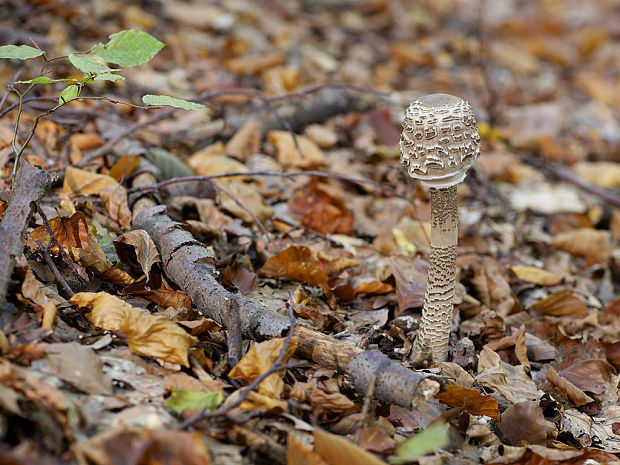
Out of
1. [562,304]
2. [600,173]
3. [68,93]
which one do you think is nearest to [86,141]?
[68,93]

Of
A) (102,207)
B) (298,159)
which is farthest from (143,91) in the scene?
(102,207)

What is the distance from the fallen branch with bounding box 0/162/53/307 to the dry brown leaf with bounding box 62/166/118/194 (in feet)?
2.99

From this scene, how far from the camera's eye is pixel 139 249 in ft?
9.68

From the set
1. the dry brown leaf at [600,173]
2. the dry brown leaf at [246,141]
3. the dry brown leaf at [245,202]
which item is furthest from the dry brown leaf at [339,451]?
the dry brown leaf at [600,173]

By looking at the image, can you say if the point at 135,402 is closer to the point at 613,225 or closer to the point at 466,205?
the point at 466,205

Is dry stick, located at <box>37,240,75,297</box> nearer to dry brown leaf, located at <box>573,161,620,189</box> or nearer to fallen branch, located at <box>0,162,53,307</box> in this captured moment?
fallen branch, located at <box>0,162,53,307</box>

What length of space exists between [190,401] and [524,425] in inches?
61.4

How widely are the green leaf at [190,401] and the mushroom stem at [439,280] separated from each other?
1.21m

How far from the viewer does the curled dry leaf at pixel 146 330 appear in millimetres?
2484

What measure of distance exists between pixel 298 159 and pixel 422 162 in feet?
8.08

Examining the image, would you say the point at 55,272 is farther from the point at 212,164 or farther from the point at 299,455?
the point at 212,164

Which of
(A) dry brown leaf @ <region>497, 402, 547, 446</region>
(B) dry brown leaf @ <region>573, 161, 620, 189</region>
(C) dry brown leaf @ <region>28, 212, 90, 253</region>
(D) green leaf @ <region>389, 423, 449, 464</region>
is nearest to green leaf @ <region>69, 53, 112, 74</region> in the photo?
(C) dry brown leaf @ <region>28, 212, 90, 253</region>

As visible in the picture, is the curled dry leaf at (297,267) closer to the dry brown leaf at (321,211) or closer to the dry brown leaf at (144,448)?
the dry brown leaf at (321,211)

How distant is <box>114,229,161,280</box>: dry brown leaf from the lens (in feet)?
9.64
